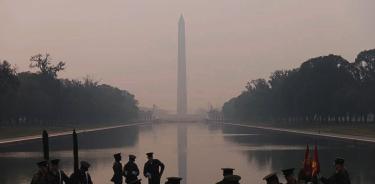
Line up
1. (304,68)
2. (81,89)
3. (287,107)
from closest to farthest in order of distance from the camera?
(304,68) → (287,107) → (81,89)

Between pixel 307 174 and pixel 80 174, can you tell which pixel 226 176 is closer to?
pixel 307 174

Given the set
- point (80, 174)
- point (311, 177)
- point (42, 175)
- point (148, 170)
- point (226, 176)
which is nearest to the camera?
point (226, 176)

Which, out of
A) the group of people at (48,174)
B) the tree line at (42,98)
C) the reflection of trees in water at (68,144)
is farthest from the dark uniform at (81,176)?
the tree line at (42,98)

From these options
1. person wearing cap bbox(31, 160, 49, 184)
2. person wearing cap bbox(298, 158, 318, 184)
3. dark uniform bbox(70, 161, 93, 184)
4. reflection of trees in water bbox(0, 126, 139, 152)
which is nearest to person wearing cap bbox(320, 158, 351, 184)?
person wearing cap bbox(298, 158, 318, 184)

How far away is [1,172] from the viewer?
84.4 ft

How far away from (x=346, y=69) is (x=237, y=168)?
79.7 metres

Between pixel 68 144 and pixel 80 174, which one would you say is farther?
pixel 68 144

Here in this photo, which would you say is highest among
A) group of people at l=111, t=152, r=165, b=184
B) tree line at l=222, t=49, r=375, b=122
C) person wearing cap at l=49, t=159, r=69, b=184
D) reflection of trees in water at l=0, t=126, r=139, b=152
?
tree line at l=222, t=49, r=375, b=122

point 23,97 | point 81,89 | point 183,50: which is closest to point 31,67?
point 23,97

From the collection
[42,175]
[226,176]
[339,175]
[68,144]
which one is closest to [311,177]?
[339,175]

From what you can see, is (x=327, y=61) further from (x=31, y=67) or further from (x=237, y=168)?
(x=237, y=168)

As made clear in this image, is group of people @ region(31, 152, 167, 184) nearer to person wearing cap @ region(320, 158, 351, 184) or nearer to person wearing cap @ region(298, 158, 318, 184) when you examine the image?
person wearing cap @ region(298, 158, 318, 184)

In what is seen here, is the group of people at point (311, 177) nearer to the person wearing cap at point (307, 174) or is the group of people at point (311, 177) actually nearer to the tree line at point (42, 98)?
the person wearing cap at point (307, 174)

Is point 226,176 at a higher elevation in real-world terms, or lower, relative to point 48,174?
higher
